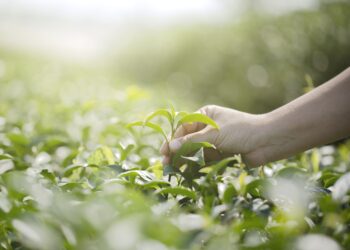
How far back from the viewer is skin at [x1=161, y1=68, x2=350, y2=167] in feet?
5.18

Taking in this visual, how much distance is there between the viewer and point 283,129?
1.67 metres

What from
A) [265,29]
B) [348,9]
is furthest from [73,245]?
[265,29]

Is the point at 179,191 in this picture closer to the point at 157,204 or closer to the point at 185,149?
the point at 157,204

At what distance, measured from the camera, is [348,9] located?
5680 mm

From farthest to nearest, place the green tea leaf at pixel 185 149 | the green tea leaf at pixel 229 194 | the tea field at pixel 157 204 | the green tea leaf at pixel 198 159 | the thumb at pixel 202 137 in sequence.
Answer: the thumb at pixel 202 137 → the green tea leaf at pixel 185 149 → the green tea leaf at pixel 198 159 → the green tea leaf at pixel 229 194 → the tea field at pixel 157 204

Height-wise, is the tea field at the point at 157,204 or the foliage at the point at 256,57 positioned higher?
the tea field at the point at 157,204

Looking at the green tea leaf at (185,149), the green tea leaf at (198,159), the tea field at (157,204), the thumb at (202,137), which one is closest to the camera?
the tea field at (157,204)

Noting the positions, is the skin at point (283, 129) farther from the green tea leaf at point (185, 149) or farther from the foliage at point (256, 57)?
the foliage at point (256, 57)

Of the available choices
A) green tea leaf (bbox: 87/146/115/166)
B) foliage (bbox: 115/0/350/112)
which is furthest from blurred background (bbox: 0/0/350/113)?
green tea leaf (bbox: 87/146/115/166)

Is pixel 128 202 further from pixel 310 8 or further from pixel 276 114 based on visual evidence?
pixel 310 8

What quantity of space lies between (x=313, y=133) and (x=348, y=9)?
4.66m

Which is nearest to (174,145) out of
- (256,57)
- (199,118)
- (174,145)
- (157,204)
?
(174,145)

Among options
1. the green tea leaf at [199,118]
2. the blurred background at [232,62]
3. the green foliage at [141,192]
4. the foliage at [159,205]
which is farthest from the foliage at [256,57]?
the foliage at [159,205]

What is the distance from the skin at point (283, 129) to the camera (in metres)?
1.58
